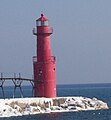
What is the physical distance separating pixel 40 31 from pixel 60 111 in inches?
336

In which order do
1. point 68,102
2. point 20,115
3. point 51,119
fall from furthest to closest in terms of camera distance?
point 68,102 < point 20,115 < point 51,119

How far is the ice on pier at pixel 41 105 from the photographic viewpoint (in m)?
62.5

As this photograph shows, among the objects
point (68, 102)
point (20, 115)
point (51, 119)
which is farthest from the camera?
point (68, 102)

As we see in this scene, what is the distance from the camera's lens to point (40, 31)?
222 feet

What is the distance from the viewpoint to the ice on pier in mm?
62494

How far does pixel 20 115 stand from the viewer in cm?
6197

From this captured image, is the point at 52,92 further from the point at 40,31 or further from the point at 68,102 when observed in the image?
the point at 40,31

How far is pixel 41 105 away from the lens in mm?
65312

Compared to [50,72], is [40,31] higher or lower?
higher

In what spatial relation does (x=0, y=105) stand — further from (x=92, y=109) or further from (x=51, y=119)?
(x=92, y=109)

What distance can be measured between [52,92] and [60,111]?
115 inches

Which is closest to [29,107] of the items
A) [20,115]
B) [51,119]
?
[20,115]

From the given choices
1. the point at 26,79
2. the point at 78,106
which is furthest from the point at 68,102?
the point at 26,79

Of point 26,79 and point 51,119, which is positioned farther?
point 26,79
